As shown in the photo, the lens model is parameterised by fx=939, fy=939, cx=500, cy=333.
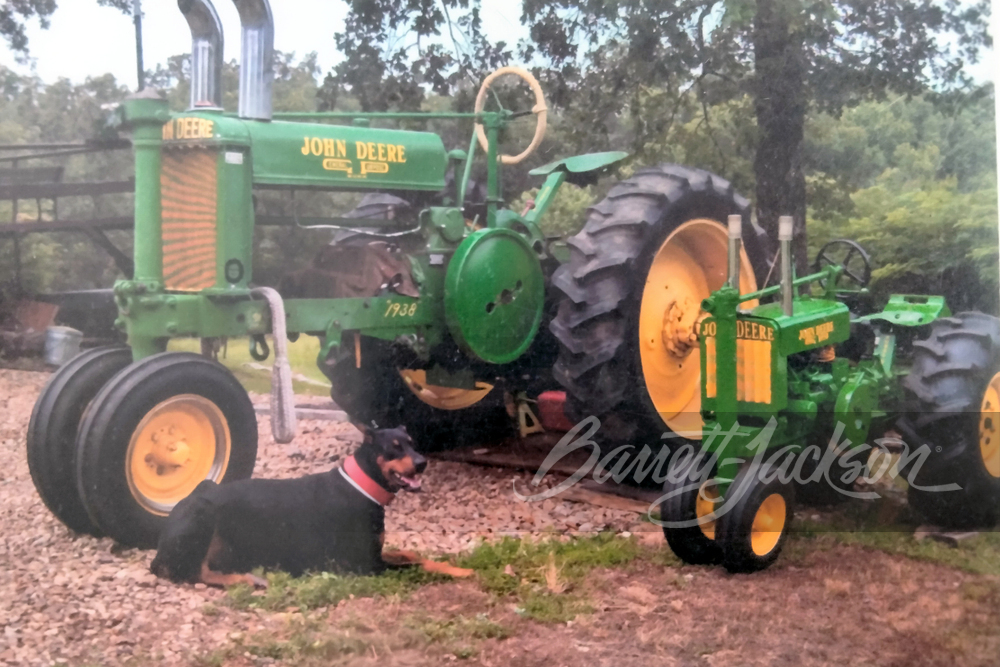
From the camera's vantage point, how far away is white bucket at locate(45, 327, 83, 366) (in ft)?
7.84

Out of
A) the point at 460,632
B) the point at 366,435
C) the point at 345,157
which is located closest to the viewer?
the point at 460,632

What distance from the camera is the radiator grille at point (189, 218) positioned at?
8.13ft

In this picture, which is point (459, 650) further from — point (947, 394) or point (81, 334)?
point (947, 394)

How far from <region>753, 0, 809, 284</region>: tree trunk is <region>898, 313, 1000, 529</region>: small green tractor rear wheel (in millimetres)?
626

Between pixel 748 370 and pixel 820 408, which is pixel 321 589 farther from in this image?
pixel 820 408

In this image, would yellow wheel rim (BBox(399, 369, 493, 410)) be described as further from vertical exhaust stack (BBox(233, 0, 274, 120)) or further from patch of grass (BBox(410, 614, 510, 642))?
vertical exhaust stack (BBox(233, 0, 274, 120))

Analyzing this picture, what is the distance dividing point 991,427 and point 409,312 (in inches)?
74.7

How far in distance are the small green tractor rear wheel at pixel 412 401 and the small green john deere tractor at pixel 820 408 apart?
2.13ft

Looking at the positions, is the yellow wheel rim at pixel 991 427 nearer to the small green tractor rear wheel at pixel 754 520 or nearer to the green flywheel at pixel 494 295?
the small green tractor rear wheel at pixel 754 520

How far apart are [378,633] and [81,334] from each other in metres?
1.07

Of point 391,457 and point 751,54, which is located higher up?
point 751,54

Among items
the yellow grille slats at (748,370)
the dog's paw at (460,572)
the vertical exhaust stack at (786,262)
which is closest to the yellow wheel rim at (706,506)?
the yellow grille slats at (748,370)

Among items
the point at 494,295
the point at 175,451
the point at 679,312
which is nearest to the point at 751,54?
the point at 679,312

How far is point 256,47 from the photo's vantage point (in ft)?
7.79
